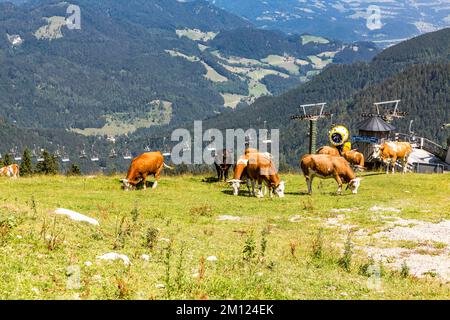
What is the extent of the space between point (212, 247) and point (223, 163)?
21979mm

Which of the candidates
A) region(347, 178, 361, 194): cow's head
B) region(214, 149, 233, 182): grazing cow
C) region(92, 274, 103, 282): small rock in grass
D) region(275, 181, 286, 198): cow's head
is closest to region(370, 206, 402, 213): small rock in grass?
region(347, 178, 361, 194): cow's head

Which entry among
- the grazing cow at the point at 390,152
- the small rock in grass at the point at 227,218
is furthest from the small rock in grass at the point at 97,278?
the grazing cow at the point at 390,152

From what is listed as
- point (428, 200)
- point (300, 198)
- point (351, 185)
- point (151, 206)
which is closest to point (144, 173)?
point (151, 206)

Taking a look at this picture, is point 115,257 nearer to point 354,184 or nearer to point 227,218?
point 227,218

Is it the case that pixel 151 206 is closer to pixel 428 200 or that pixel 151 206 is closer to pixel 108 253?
pixel 108 253

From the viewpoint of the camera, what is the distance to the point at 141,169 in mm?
33438

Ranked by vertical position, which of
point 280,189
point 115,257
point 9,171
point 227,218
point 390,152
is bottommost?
point 227,218

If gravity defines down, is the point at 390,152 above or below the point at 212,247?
above

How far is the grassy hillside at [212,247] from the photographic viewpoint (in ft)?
40.3

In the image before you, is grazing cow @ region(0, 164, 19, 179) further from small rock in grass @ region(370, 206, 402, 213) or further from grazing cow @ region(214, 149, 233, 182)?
small rock in grass @ region(370, 206, 402, 213)

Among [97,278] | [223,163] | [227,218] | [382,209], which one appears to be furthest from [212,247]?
[223,163]

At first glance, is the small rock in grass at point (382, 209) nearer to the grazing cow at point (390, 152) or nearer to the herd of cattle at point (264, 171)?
the herd of cattle at point (264, 171)
